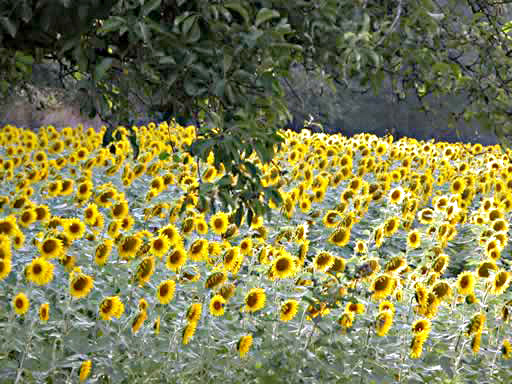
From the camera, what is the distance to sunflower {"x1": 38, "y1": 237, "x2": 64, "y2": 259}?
2.89 meters

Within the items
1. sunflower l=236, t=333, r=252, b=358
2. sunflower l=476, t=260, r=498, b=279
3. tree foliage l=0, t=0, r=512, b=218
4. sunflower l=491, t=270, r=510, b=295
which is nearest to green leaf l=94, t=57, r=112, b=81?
tree foliage l=0, t=0, r=512, b=218

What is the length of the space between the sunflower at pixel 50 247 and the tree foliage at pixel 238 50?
60cm

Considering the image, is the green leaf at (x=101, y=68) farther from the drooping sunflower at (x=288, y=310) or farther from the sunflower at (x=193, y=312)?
the drooping sunflower at (x=288, y=310)

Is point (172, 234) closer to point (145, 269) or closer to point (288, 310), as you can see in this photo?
→ point (145, 269)

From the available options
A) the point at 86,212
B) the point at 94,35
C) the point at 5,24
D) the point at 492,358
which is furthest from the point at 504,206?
the point at 5,24

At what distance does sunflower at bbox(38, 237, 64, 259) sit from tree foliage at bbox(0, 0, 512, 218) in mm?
603

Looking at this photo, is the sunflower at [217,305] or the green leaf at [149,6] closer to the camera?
the green leaf at [149,6]

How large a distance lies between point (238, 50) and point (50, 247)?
1.24 m

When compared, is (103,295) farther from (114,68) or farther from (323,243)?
(323,243)

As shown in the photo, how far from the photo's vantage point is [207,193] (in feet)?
8.22

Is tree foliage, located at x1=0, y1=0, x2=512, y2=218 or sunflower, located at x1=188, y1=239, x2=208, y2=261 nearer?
tree foliage, located at x1=0, y1=0, x2=512, y2=218

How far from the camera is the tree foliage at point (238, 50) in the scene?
2332mm

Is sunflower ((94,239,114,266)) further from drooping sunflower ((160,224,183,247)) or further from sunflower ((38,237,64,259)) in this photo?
drooping sunflower ((160,224,183,247))

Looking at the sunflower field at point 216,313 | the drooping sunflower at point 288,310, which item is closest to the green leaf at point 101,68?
the sunflower field at point 216,313
